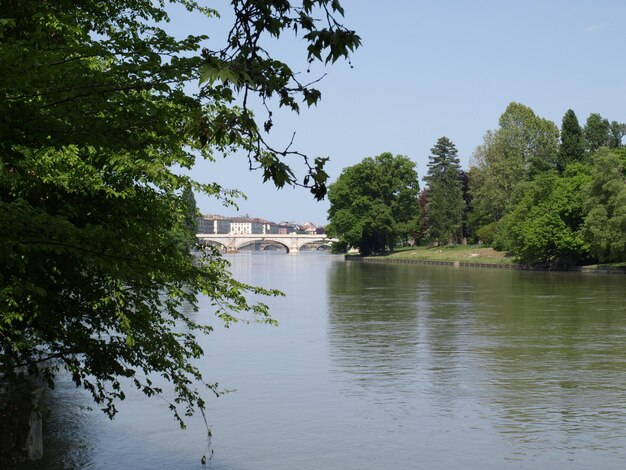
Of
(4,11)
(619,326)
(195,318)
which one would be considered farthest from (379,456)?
(195,318)

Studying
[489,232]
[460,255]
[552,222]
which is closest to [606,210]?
[552,222]

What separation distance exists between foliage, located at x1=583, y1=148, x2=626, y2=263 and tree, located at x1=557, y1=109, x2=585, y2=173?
2024 cm

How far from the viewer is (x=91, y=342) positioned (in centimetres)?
984

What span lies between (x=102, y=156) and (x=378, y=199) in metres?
110

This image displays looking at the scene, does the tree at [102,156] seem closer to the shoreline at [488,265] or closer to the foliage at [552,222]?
the shoreline at [488,265]

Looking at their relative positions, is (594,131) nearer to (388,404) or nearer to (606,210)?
(606,210)

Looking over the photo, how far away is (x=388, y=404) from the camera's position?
54.7 ft

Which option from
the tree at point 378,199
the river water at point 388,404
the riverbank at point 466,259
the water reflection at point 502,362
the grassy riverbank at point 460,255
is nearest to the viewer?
the river water at point 388,404

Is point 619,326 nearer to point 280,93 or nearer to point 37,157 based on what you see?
point 37,157

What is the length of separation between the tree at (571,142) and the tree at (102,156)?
83.5 m

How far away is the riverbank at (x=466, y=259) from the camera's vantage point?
2822 inches

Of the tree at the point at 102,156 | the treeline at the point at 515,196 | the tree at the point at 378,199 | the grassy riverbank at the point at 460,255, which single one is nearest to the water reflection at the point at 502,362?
the tree at the point at 102,156

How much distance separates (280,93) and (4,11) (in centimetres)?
472

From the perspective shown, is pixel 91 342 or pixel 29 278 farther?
pixel 91 342
